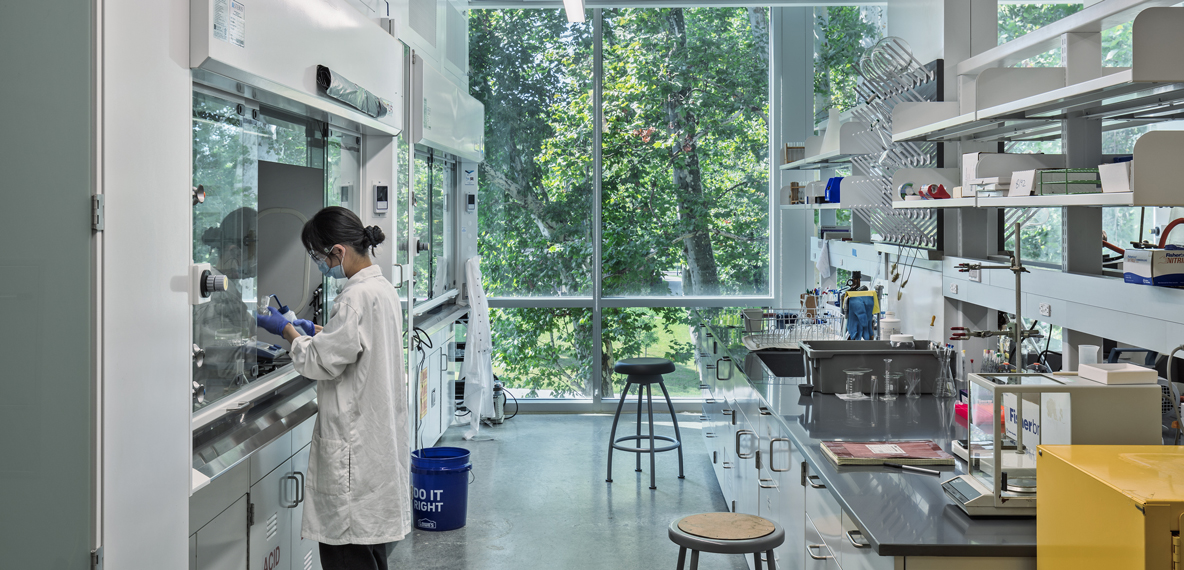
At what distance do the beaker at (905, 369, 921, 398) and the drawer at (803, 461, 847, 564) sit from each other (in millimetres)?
971

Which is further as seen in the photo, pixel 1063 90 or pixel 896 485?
pixel 896 485

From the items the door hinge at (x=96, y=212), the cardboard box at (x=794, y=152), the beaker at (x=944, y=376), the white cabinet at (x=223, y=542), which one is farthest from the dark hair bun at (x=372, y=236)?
the cardboard box at (x=794, y=152)

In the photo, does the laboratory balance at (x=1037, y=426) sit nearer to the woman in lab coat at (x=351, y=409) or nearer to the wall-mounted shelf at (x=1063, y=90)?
the wall-mounted shelf at (x=1063, y=90)

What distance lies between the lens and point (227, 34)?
208cm

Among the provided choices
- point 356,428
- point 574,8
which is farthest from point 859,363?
point 574,8

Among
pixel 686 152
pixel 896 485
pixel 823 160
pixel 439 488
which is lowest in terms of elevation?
pixel 439 488

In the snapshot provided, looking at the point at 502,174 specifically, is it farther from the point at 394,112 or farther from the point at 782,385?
the point at 782,385

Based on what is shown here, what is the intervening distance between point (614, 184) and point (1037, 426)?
4.87m

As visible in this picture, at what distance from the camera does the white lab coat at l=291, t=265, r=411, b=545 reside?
2.74m

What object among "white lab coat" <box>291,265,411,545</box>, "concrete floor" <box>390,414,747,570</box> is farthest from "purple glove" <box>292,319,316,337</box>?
"concrete floor" <box>390,414,747,570</box>

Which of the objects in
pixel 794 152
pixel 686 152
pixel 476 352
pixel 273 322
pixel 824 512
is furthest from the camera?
pixel 686 152

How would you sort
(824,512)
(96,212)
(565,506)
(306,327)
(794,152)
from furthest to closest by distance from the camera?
(794,152) < (565,506) < (306,327) < (824,512) < (96,212)

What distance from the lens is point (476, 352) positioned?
547cm

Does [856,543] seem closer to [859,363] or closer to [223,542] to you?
[859,363]
